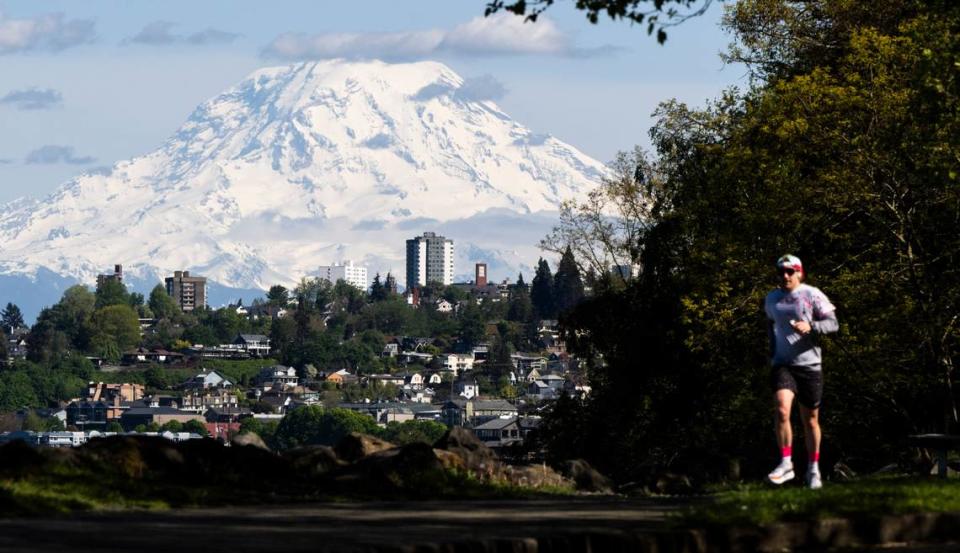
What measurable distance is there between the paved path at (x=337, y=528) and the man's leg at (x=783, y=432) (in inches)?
57.5

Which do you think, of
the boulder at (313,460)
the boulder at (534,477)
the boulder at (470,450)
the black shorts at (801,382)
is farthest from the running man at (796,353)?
the boulder at (313,460)

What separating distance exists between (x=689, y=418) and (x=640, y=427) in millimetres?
2260

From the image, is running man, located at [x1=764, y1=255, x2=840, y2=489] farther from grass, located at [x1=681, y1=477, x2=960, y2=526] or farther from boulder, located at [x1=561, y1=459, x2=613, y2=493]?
boulder, located at [x1=561, y1=459, x2=613, y2=493]

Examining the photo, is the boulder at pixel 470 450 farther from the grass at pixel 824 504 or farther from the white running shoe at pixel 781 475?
the grass at pixel 824 504

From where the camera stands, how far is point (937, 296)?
41531mm

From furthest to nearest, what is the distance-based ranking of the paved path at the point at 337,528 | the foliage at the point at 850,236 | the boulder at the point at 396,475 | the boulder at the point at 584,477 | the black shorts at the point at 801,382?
the foliage at the point at 850,236, the boulder at the point at 584,477, the boulder at the point at 396,475, the black shorts at the point at 801,382, the paved path at the point at 337,528

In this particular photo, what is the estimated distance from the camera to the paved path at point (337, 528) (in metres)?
14.3

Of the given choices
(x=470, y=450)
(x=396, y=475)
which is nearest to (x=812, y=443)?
(x=396, y=475)

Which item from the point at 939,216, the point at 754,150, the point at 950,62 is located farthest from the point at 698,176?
the point at 950,62

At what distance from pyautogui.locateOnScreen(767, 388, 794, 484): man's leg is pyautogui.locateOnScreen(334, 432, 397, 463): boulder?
21.7ft

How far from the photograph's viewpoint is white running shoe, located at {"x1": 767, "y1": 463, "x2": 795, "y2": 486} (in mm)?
20672

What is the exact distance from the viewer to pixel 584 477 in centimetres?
2850

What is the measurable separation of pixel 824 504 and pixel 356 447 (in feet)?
33.9

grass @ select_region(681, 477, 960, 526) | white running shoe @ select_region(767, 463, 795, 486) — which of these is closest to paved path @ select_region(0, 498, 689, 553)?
grass @ select_region(681, 477, 960, 526)
